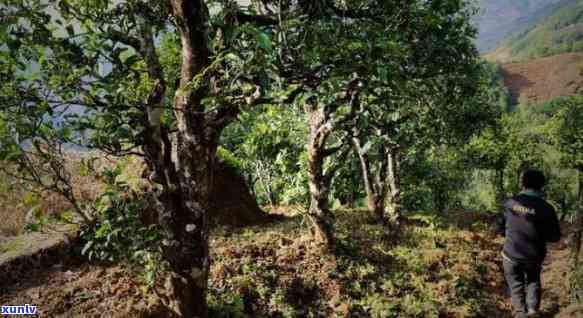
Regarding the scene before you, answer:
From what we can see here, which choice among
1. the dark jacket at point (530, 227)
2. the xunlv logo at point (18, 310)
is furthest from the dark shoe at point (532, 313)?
the xunlv logo at point (18, 310)

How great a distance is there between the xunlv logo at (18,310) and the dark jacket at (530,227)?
760 cm

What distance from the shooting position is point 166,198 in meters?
4.43

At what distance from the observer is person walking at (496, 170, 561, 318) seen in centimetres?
562

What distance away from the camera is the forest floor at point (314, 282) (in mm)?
5953

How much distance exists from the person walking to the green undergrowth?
5.78 feet

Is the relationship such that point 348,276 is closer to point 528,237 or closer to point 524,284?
point 524,284

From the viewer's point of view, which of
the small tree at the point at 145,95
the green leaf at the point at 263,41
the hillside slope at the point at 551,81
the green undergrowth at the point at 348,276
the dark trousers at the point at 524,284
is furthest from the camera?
the hillside slope at the point at 551,81

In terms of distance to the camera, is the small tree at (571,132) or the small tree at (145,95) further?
the small tree at (571,132)

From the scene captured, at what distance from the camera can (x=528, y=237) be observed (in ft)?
18.7

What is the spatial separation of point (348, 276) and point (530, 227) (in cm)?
378

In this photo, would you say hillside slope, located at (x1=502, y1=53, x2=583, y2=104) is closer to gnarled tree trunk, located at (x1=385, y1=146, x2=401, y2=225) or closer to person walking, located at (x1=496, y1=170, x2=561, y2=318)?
gnarled tree trunk, located at (x1=385, y1=146, x2=401, y2=225)

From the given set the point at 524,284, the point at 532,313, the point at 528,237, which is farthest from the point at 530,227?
the point at 532,313

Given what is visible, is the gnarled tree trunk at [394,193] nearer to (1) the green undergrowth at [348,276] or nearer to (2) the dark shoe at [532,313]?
(1) the green undergrowth at [348,276]

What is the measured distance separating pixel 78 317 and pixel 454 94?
36.6ft
